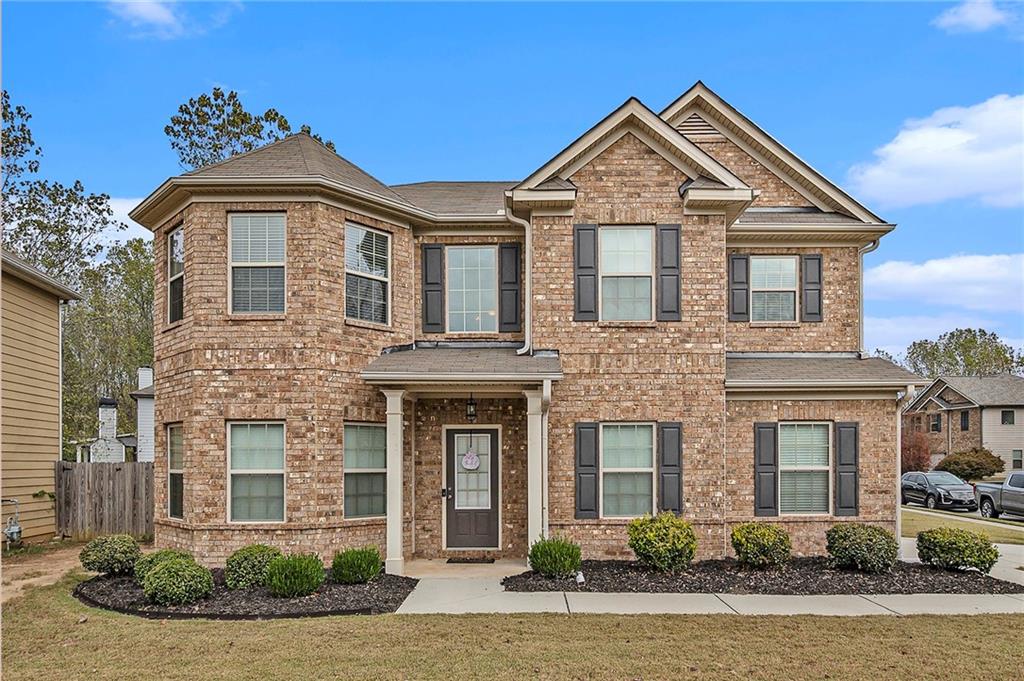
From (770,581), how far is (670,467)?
2165 millimetres

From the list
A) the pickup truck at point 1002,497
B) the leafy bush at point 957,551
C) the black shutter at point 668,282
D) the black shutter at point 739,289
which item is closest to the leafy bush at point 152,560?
the black shutter at point 668,282

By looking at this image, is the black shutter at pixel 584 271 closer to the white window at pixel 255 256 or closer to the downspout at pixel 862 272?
the white window at pixel 255 256

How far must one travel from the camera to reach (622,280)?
40.7ft

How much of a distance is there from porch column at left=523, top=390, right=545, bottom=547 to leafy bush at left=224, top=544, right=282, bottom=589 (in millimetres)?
3563

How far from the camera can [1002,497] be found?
23.1 meters

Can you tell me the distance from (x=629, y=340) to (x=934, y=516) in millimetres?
15790

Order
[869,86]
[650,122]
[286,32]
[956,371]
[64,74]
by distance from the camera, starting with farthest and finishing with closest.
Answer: [956,371] < [64,74] < [869,86] < [286,32] < [650,122]

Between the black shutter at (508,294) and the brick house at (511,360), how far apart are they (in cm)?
4

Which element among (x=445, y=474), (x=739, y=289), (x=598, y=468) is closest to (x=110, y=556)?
(x=445, y=474)

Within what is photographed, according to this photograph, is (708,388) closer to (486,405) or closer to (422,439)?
(486,405)

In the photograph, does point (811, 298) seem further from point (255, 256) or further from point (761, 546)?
point (255, 256)

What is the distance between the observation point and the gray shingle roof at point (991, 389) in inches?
1571

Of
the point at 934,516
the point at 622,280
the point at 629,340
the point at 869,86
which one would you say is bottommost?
the point at 934,516

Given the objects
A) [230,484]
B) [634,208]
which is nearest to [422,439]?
[230,484]
